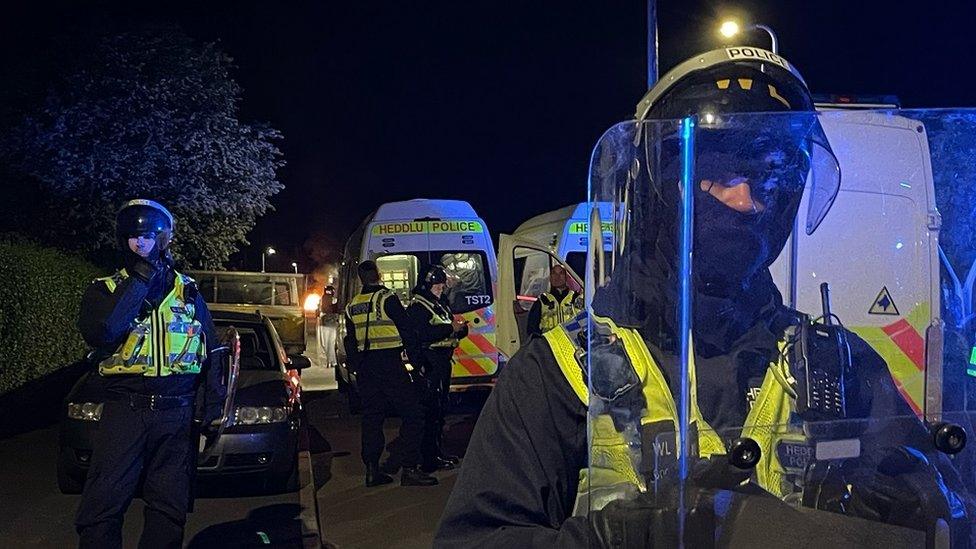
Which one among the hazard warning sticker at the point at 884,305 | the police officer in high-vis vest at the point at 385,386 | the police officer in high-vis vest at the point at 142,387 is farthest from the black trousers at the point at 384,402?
the hazard warning sticker at the point at 884,305

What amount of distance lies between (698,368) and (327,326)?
52.3 feet

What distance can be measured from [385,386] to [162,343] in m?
3.57

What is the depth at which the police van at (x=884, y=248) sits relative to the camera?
1657 millimetres

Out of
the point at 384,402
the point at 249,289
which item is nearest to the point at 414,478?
the point at 384,402

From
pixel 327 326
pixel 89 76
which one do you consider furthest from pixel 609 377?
pixel 327 326

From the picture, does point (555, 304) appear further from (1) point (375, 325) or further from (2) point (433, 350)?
(1) point (375, 325)

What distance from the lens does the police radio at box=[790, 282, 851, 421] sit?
1.42 metres

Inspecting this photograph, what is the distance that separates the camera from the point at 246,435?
6.83 meters

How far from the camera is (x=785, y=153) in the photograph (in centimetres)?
167

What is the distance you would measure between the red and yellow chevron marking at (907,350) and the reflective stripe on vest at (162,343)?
3020 millimetres

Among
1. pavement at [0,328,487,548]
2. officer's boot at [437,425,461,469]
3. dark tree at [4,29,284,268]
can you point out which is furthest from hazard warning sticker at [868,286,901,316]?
dark tree at [4,29,284,268]

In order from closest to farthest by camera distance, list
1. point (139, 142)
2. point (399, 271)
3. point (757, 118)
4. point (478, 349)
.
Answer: point (757, 118), point (478, 349), point (399, 271), point (139, 142)

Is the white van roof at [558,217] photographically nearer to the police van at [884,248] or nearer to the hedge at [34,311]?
the hedge at [34,311]

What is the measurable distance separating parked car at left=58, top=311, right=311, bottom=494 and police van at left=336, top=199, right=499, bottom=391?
14.4 ft
